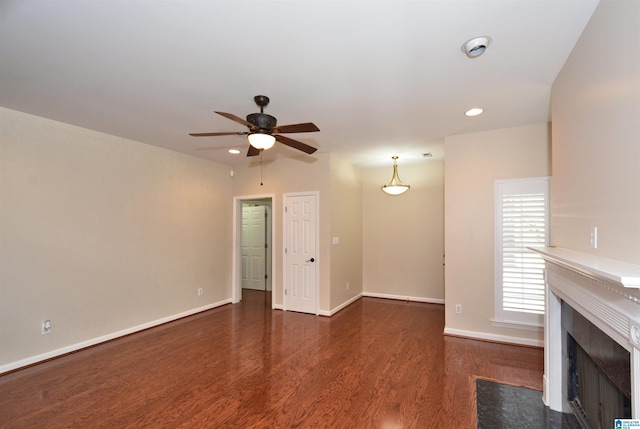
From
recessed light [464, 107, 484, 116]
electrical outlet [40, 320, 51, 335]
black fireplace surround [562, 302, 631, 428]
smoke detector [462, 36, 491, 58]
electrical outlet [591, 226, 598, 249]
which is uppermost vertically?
smoke detector [462, 36, 491, 58]

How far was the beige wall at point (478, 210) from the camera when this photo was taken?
12.1 feet

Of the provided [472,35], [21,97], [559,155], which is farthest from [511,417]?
[21,97]

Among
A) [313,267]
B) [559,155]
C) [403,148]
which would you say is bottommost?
[313,267]

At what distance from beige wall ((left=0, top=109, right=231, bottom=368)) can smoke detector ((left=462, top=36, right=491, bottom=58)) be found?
14.0 ft

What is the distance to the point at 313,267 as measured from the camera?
509 cm

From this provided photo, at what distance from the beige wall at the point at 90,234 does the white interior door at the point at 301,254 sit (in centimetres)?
146

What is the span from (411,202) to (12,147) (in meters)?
5.75

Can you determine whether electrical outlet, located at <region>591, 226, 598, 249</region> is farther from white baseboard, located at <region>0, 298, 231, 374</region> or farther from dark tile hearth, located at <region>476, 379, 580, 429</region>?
white baseboard, located at <region>0, 298, 231, 374</region>

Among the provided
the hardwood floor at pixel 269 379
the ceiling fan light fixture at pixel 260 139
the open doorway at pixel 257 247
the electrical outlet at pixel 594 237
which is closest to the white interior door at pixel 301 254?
the hardwood floor at pixel 269 379

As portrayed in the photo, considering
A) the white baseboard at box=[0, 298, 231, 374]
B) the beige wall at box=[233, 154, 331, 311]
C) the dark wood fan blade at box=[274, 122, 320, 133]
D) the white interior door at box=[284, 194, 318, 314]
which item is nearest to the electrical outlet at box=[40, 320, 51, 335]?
the white baseboard at box=[0, 298, 231, 374]

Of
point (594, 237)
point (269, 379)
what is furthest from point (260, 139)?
point (594, 237)

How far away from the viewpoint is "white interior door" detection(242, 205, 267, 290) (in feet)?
23.0

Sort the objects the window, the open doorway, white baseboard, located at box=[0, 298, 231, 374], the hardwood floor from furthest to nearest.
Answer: the open doorway, the window, white baseboard, located at box=[0, 298, 231, 374], the hardwood floor

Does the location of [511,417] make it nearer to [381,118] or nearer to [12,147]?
[381,118]
